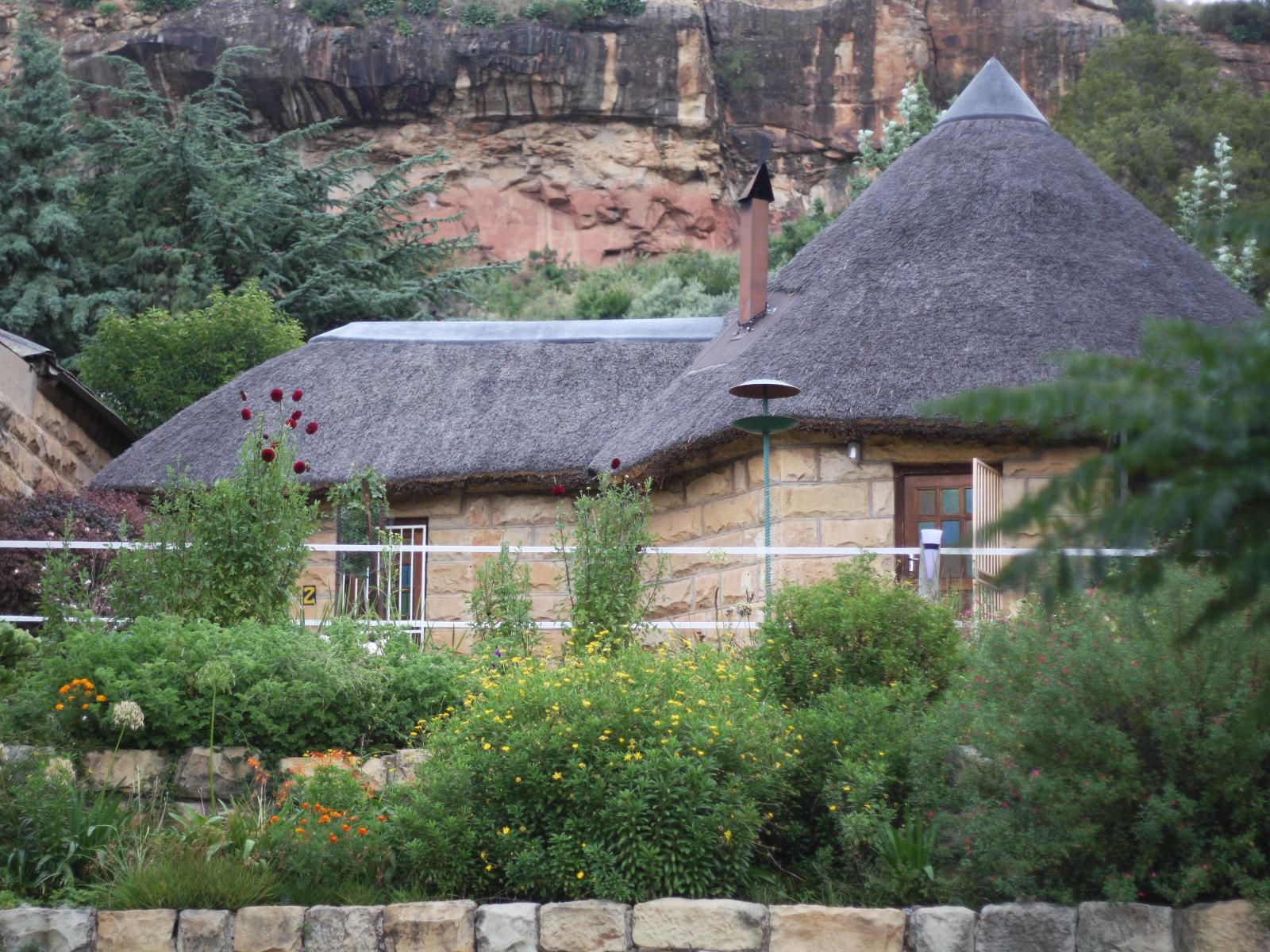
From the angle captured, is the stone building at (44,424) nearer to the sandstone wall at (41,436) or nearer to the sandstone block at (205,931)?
the sandstone wall at (41,436)

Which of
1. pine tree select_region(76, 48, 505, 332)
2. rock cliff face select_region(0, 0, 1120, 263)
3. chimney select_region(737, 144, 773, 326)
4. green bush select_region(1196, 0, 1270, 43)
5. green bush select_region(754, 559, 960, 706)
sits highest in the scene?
green bush select_region(1196, 0, 1270, 43)

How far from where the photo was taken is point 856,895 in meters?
6.98

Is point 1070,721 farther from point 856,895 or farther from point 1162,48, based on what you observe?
point 1162,48

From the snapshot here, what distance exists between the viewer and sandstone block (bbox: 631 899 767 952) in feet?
21.7

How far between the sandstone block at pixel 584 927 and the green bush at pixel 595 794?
0.08 m

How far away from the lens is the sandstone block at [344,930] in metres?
6.72

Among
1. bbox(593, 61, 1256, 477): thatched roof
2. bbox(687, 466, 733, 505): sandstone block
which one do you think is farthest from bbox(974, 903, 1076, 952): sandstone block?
bbox(687, 466, 733, 505): sandstone block

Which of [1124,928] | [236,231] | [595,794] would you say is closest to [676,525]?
[595,794]

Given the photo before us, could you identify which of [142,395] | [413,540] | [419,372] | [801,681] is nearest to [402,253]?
[142,395]

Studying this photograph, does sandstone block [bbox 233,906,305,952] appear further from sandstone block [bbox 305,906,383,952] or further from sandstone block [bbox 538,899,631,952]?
sandstone block [bbox 538,899,631,952]

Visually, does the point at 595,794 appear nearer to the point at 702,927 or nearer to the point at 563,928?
A: the point at 563,928

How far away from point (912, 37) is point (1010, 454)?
2845 cm

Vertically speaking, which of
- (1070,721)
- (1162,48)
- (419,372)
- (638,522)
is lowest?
(1070,721)

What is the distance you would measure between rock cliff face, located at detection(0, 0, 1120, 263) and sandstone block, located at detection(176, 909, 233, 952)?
30.7 metres
